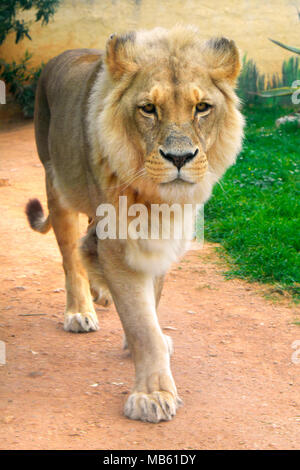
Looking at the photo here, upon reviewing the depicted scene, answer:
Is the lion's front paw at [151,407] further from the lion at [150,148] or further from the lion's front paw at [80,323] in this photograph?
the lion's front paw at [80,323]

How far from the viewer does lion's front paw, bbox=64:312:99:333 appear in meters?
4.13

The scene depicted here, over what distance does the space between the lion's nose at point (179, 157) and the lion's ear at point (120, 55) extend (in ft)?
1.58

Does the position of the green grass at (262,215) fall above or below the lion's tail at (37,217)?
below

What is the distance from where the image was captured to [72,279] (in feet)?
14.0

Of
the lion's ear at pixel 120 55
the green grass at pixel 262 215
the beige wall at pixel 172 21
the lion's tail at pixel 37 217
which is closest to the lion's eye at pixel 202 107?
the lion's ear at pixel 120 55

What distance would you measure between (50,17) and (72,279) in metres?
7.80

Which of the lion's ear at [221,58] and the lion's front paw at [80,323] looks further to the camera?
the lion's front paw at [80,323]

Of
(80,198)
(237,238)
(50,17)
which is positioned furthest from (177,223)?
(50,17)

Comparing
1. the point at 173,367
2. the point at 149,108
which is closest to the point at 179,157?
the point at 149,108

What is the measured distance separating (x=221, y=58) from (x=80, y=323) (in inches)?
72.1

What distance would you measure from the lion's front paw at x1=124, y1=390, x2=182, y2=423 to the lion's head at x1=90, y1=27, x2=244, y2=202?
0.87m

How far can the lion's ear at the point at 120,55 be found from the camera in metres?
3.06

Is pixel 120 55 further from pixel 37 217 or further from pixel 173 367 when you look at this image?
pixel 37 217

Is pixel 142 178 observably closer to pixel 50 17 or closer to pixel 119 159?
pixel 119 159
